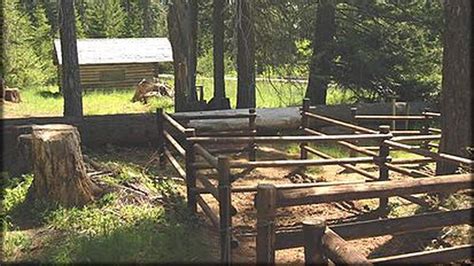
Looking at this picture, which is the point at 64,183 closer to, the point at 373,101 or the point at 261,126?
the point at 261,126

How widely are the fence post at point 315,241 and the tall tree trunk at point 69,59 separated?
33.6ft

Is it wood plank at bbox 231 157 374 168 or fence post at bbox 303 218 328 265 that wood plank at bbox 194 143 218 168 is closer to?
wood plank at bbox 231 157 374 168

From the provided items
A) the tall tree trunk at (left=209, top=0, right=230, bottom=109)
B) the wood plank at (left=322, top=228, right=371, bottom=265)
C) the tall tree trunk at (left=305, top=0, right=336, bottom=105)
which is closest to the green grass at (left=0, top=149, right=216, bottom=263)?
the wood plank at (left=322, top=228, right=371, bottom=265)

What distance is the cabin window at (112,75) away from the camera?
3362 centimetres

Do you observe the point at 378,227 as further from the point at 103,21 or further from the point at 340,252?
the point at 103,21

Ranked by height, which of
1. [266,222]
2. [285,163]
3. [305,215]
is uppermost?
[266,222]

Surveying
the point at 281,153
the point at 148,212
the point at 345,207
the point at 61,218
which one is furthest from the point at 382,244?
the point at 281,153

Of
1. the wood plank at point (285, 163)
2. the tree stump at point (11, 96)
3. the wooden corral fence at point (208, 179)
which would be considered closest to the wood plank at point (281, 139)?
the wooden corral fence at point (208, 179)

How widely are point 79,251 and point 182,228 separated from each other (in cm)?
130

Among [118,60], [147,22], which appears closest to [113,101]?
[118,60]

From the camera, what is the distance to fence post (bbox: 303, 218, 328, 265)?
2.72 m

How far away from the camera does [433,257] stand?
338cm

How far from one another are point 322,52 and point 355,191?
1426cm

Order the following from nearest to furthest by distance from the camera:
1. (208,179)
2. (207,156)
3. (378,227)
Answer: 1. (378,227)
2. (207,156)
3. (208,179)
